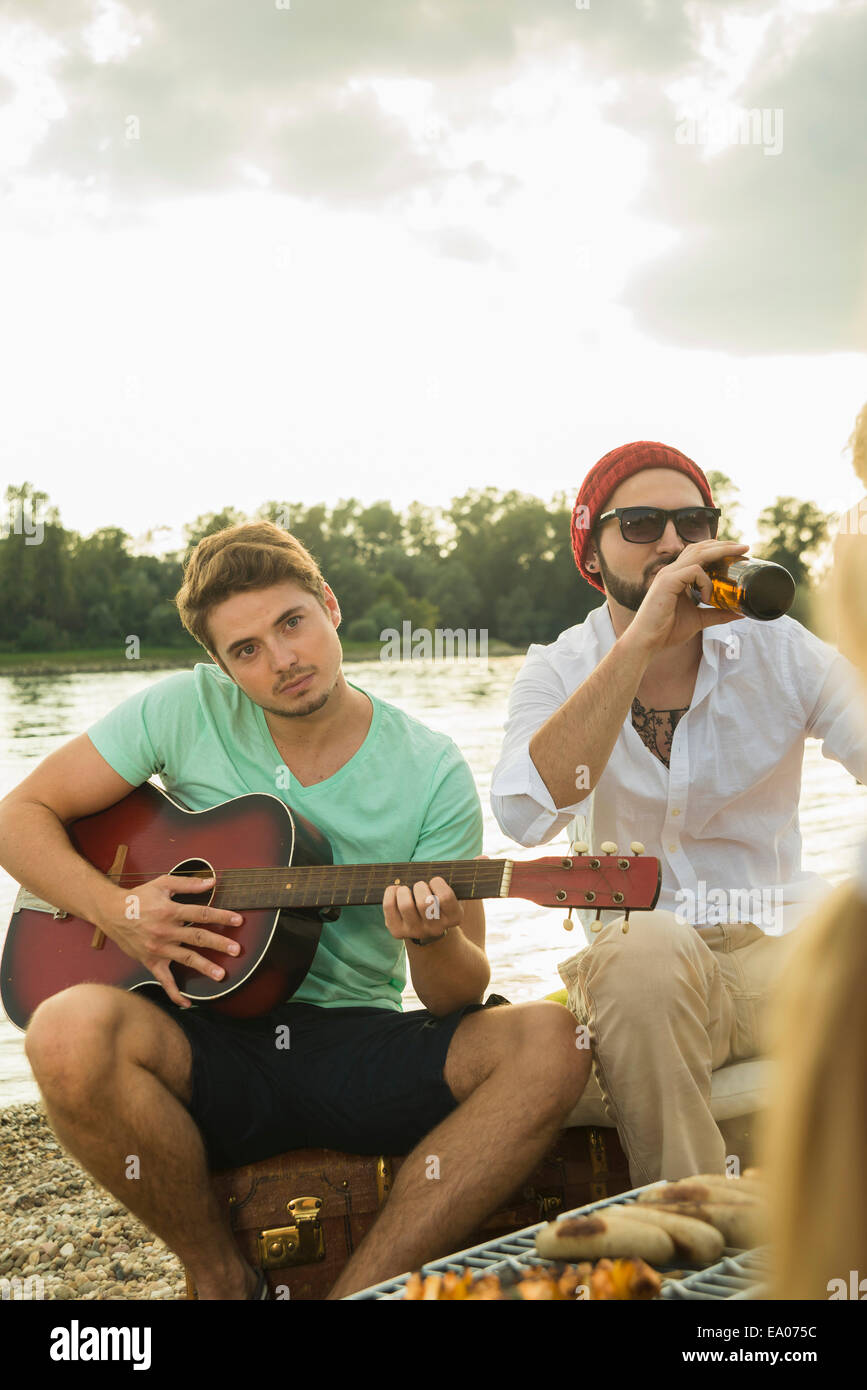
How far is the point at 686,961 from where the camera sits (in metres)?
2.55

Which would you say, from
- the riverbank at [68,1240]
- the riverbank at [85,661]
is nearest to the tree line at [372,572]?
the riverbank at [85,661]

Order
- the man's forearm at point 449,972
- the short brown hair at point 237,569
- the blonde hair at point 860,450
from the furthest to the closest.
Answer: the short brown hair at point 237,569 < the man's forearm at point 449,972 < the blonde hair at point 860,450

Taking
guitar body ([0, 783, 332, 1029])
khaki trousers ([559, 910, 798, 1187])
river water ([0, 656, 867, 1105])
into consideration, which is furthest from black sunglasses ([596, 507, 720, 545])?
guitar body ([0, 783, 332, 1029])

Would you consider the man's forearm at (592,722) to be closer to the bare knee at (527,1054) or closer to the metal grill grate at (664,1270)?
the bare knee at (527,1054)

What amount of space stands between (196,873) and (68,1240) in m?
1.27

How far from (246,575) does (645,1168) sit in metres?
1.69

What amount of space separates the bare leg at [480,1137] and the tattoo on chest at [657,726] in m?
0.74

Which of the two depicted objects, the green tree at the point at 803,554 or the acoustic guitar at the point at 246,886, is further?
the acoustic guitar at the point at 246,886

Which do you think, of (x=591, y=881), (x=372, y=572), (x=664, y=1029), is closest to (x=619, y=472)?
(x=591, y=881)

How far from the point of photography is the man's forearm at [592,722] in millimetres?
2725

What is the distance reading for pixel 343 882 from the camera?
2688 mm

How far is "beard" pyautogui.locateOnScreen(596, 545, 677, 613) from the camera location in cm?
296
